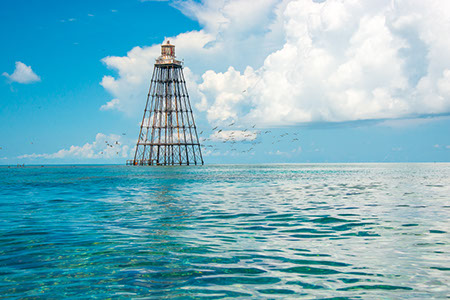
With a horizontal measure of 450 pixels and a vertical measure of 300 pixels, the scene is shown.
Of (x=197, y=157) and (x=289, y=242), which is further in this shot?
(x=197, y=157)

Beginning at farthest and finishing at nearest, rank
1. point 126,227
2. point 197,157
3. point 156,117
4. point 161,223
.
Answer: point 197,157, point 156,117, point 161,223, point 126,227

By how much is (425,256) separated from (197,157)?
460 feet

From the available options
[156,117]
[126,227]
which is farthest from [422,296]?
[156,117]

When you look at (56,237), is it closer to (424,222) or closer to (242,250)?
(242,250)

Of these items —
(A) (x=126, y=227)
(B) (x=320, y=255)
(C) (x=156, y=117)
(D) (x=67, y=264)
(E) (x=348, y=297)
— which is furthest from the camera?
(C) (x=156, y=117)

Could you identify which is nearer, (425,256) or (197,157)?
(425,256)

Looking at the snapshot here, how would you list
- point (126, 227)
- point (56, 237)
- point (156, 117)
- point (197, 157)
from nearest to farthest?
point (56, 237), point (126, 227), point (156, 117), point (197, 157)

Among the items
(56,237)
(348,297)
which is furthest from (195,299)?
(56,237)

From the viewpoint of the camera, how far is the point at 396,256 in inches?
411

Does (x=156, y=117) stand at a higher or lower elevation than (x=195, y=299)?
higher

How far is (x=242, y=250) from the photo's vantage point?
11211 mm

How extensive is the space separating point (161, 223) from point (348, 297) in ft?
34.2

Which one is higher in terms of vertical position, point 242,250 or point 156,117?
point 156,117

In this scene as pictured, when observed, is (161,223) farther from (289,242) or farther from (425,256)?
(425,256)
